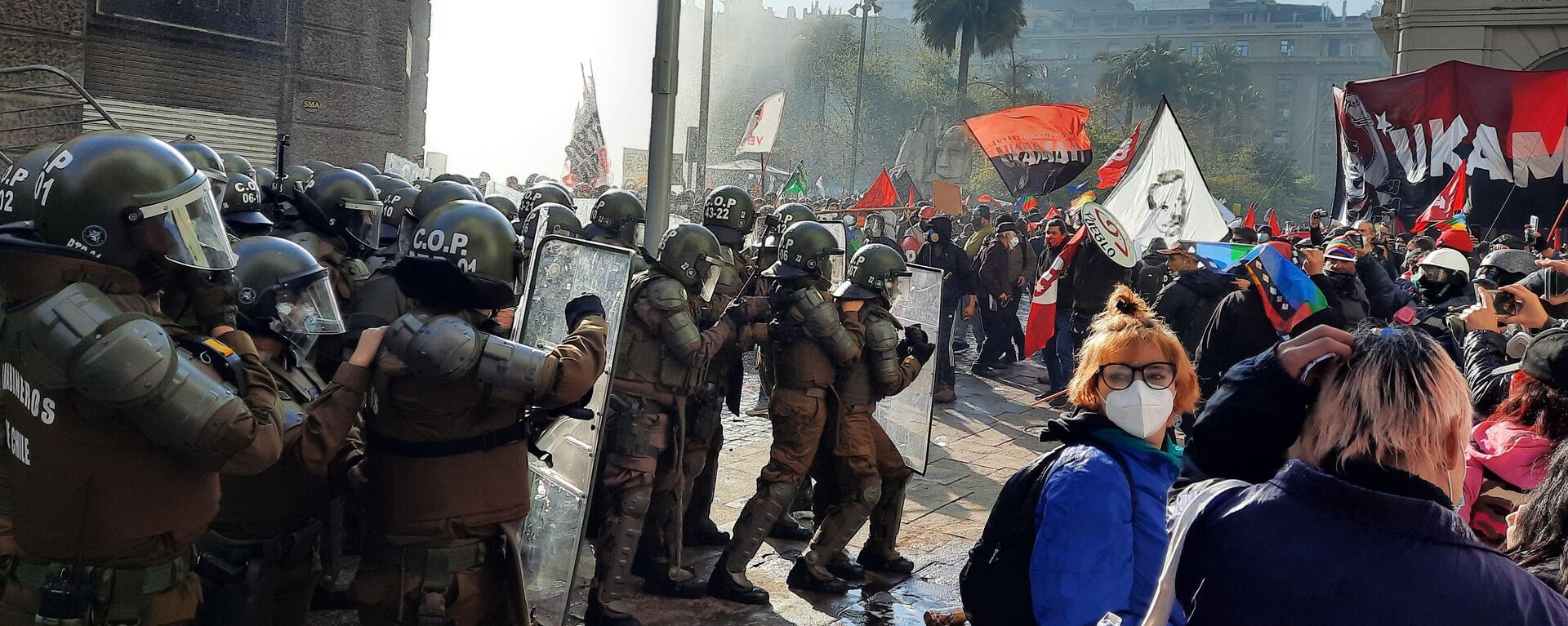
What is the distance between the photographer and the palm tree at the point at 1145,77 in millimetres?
57125

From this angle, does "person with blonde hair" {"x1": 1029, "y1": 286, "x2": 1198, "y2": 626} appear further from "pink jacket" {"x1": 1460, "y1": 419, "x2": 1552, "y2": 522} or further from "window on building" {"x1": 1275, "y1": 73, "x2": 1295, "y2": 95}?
"window on building" {"x1": 1275, "y1": 73, "x2": 1295, "y2": 95}

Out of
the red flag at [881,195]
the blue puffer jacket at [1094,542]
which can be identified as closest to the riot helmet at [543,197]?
the blue puffer jacket at [1094,542]

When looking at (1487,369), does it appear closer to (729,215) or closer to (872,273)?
(872,273)

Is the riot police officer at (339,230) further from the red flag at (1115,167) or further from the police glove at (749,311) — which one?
the red flag at (1115,167)

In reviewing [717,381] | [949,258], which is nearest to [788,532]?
[717,381]

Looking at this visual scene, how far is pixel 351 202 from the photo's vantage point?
6.14 m

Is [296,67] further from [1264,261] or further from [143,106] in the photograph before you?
[1264,261]

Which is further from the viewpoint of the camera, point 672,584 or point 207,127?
point 207,127

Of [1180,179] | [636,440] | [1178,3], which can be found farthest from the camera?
[1178,3]

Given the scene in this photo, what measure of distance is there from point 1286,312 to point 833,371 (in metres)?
2.84

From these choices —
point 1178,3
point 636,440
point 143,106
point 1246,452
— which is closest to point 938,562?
point 636,440

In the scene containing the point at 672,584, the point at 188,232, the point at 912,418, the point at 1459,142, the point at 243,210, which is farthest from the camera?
the point at 1459,142

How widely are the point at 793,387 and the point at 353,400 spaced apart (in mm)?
2675

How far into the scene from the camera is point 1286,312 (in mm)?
6621
